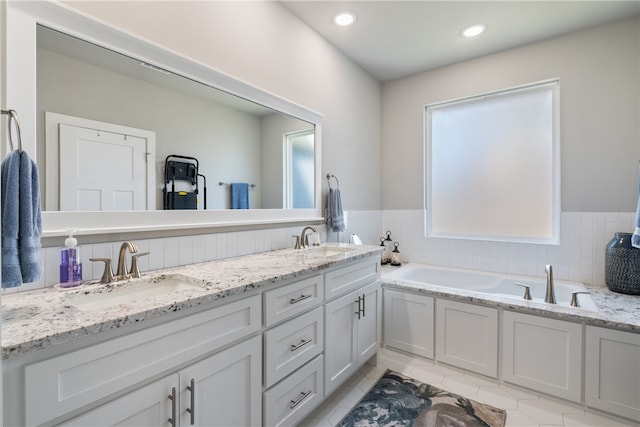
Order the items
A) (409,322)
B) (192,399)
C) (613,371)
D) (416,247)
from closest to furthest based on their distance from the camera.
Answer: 1. (192,399)
2. (613,371)
3. (409,322)
4. (416,247)

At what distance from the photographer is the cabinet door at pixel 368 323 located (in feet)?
6.79

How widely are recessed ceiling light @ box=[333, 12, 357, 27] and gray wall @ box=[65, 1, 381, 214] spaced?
0.77 ft

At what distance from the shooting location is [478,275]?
2.91 m

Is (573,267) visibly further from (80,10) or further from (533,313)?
(80,10)

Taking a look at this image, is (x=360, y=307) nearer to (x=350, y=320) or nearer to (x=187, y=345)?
(x=350, y=320)

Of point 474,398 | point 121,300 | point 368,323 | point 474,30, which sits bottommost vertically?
point 474,398

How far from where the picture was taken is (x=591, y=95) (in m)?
2.45

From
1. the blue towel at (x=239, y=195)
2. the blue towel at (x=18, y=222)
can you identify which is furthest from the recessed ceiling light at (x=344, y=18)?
the blue towel at (x=18, y=222)

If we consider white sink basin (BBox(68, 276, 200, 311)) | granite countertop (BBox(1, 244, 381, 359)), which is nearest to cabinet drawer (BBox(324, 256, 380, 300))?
granite countertop (BBox(1, 244, 381, 359))

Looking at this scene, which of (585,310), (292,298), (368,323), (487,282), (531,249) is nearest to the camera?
(292,298)

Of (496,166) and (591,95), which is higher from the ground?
(591,95)

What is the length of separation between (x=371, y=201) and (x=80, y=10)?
8.95 ft

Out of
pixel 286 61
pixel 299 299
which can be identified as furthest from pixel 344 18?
pixel 299 299

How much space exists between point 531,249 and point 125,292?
3126 millimetres
